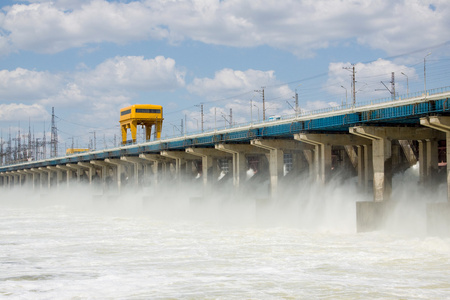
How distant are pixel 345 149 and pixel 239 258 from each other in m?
33.4

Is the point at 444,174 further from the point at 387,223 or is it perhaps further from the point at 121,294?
the point at 121,294

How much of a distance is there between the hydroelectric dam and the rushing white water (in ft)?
6.89

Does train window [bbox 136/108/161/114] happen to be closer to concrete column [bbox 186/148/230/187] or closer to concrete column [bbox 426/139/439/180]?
concrete column [bbox 186/148/230/187]

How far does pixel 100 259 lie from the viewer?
3170 cm

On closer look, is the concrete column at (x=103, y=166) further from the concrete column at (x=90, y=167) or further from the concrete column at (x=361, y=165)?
the concrete column at (x=361, y=165)

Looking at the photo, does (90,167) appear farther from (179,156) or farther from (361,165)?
(361,165)

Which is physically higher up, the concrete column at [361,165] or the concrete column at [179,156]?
the concrete column at [179,156]

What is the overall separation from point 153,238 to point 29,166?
10791 cm

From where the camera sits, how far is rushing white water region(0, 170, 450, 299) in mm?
23125

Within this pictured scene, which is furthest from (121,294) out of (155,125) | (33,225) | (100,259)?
(155,125)

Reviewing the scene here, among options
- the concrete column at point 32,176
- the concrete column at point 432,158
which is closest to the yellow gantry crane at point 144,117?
the concrete column at point 32,176

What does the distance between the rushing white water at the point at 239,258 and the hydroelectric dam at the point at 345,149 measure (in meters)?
2.10

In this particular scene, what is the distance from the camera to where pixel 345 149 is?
62094mm

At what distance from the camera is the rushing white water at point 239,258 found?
910 inches
